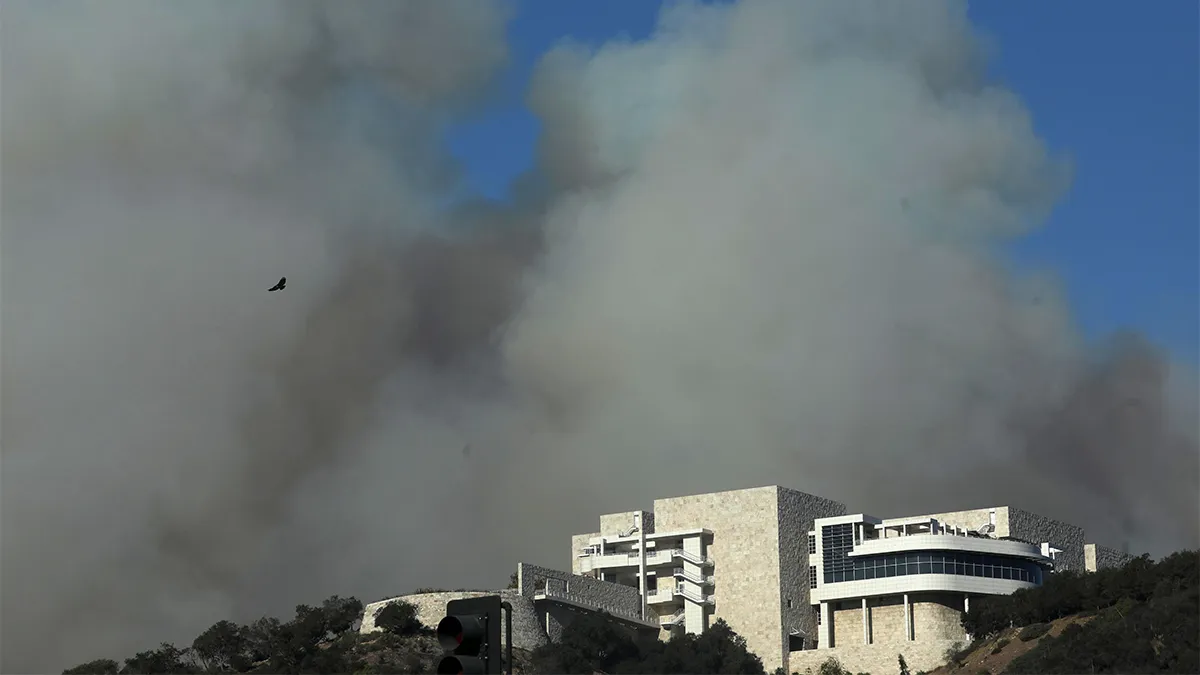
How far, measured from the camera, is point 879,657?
425ft

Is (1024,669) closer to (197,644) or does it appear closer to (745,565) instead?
(745,565)

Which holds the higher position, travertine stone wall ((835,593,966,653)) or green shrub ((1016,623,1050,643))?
travertine stone wall ((835,593,966,653))

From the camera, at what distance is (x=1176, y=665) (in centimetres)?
9381

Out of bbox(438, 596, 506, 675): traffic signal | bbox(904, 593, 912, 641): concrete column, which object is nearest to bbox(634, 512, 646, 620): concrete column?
bbox(904, 593, 912, 641): concrete column

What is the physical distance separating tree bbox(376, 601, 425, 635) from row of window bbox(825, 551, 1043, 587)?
3143cm

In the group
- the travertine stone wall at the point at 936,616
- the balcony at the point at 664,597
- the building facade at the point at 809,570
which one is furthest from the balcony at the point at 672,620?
the travertine stone wall at the point at 936,616

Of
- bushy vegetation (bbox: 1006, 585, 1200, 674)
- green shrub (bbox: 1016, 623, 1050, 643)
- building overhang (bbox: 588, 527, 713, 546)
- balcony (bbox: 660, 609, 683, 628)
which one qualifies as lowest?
bushy vegetation (bbox: 1006, 585, 1200, 674)

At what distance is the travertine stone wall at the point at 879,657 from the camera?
419ft

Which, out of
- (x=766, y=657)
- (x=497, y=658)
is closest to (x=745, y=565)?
(x=766, y=657)

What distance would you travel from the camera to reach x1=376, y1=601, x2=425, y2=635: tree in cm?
12875

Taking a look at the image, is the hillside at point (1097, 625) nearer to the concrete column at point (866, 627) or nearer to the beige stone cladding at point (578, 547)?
the concrete column at point (866, 627)

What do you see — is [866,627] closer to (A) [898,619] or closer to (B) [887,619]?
(B) [887,619]

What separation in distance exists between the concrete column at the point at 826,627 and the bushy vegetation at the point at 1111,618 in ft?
34.4

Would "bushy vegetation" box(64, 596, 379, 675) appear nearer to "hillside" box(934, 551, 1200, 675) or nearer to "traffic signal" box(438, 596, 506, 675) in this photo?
"hillside" box(934, 551, 1200, 675)
